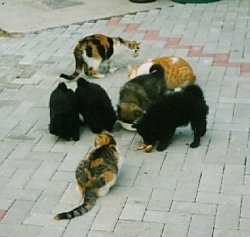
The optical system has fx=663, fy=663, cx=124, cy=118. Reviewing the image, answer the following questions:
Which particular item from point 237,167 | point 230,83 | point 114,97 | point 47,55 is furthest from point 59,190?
point 47,55

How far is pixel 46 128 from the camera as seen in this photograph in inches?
245

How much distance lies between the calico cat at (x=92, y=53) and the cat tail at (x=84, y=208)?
2.52 m

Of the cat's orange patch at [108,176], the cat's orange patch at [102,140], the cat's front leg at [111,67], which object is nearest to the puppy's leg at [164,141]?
the cat's orange patch at [102,140]

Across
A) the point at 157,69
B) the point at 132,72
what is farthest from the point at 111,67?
the point at 157,69

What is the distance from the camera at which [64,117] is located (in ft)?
19.1

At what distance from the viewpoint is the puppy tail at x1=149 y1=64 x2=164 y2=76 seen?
6285mm

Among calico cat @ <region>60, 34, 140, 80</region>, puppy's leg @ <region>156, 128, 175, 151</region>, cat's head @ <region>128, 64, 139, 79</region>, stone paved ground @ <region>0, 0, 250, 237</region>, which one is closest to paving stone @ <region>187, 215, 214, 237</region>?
stone paved ground @ <region>0, 0, 250, 237</region>

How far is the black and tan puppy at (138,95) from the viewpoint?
19.5ft

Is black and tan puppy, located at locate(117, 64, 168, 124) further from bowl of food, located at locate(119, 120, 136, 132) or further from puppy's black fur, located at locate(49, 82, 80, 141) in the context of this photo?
puppy's black fur, located at locate(49, 82, 80, 141)

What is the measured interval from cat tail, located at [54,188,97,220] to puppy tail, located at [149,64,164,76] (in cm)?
179

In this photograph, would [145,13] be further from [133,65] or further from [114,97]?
[114,97]

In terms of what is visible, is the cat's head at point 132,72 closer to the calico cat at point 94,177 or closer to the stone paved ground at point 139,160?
the stone paved ground at point 139,160

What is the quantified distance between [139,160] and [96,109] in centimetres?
68

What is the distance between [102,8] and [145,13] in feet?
2.70
